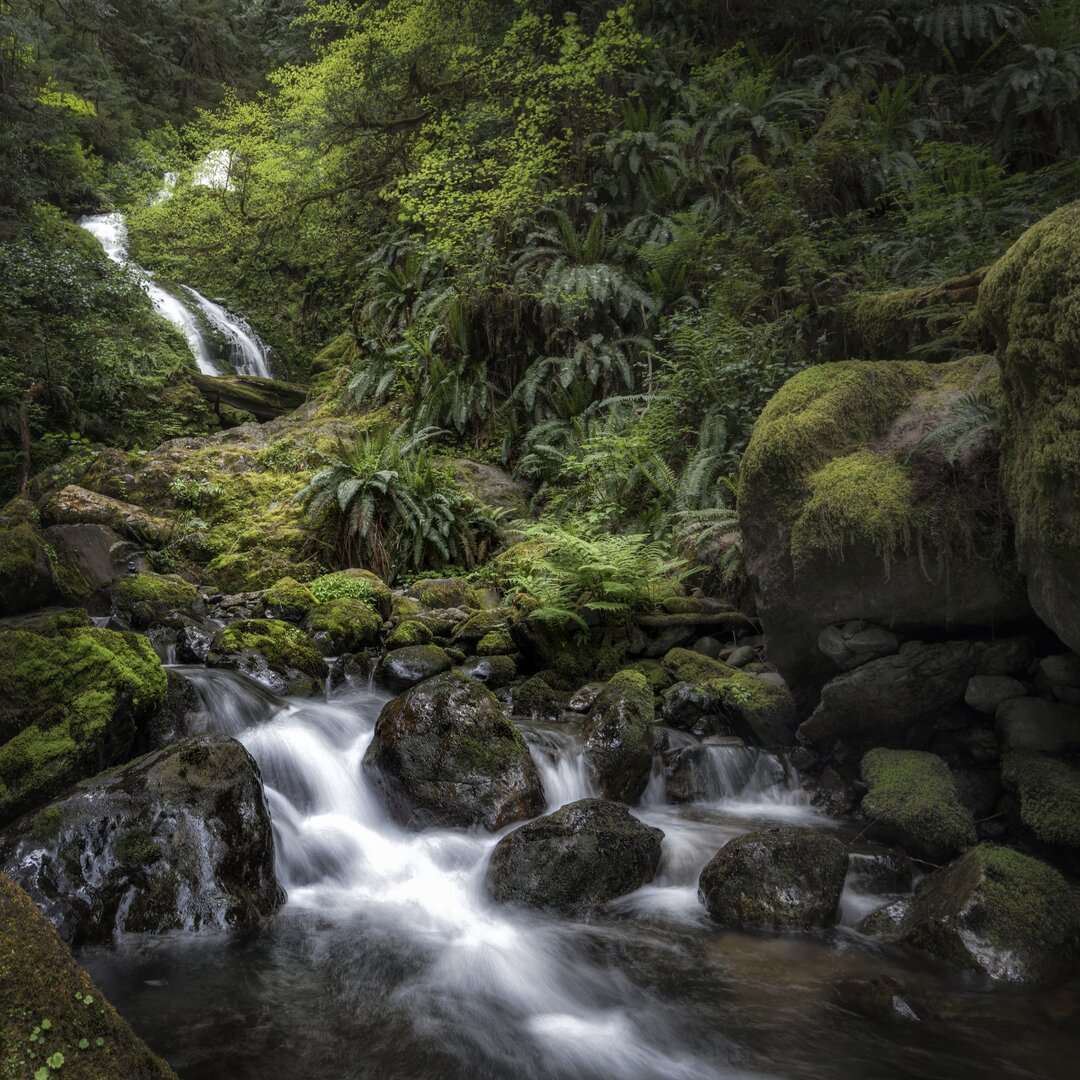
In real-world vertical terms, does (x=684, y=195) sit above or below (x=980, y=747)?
above

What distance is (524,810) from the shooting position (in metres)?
5.02

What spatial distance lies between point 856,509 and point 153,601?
23.7ft

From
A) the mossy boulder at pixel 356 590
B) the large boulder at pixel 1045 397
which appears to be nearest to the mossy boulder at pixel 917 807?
the large boulder at pixel 1045 397

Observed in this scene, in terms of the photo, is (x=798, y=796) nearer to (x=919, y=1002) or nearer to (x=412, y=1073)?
(x=919, y=1002)

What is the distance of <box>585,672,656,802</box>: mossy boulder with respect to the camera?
17.7 ft

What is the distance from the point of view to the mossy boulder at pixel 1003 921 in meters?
3.30

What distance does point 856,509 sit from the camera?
14.5 ft

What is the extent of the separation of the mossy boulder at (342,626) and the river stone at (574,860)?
12.1ft

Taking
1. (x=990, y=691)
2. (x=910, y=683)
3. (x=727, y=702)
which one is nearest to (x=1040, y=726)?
(x=990, y=691)

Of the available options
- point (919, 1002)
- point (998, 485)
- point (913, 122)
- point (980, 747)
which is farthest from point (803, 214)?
point (919, 1002)

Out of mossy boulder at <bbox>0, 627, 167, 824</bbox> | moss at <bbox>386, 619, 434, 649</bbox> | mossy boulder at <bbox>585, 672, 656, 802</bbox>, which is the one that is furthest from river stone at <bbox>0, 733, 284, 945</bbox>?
moss at <bbox>386, 619, 434, 649</bbox>

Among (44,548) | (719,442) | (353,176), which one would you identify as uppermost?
(353,176)

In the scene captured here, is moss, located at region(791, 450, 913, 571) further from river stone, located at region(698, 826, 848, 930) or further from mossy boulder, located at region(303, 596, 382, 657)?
mossy boulder, located at region(303, 596, 382, 657)

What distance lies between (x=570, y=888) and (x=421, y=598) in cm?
516
